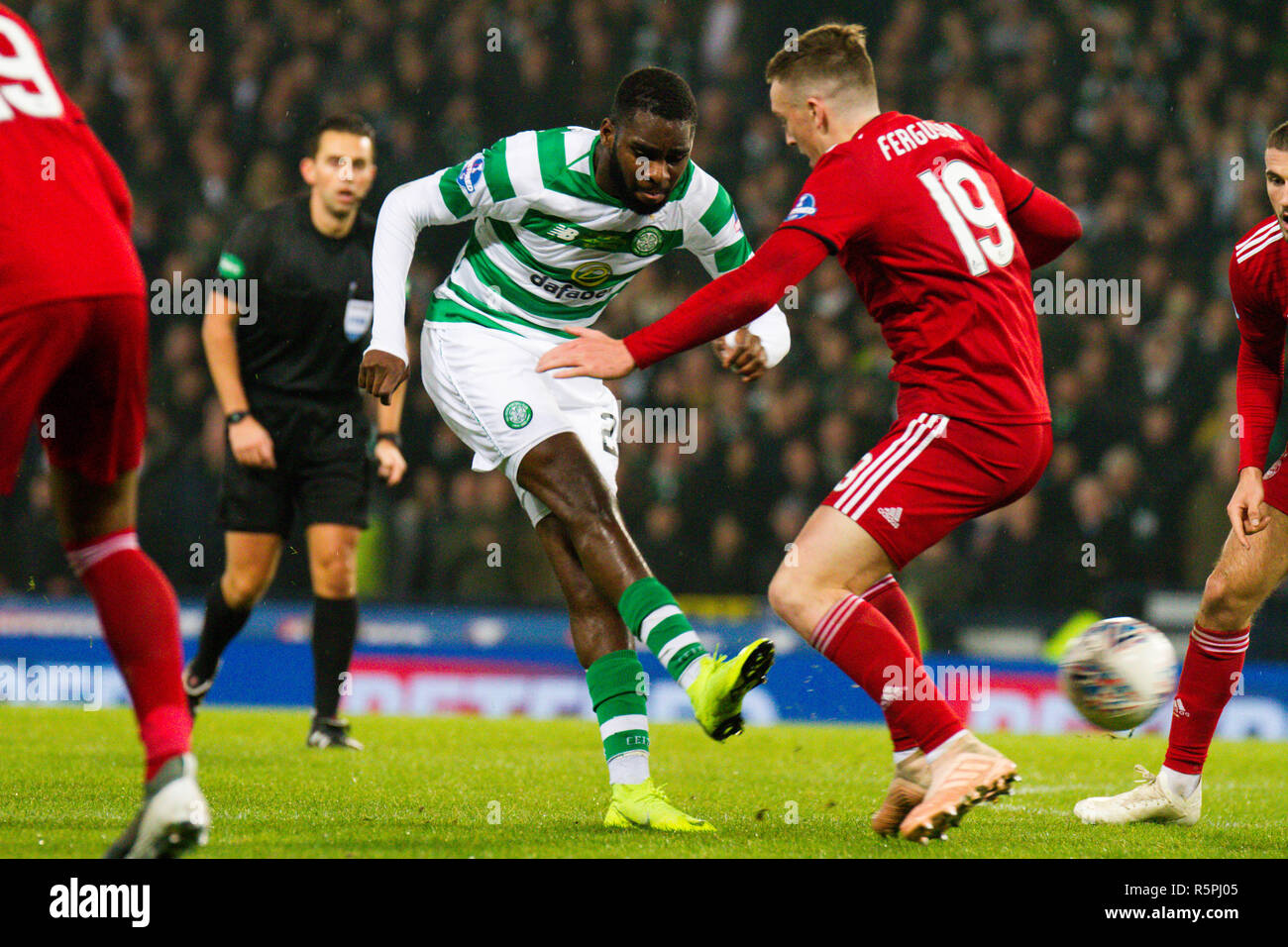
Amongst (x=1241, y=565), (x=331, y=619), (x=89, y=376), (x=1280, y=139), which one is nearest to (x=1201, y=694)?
(x=1241, y=565)

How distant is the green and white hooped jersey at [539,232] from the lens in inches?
171

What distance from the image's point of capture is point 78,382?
3107 mm

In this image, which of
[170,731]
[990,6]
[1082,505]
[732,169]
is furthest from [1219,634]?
[990,6]

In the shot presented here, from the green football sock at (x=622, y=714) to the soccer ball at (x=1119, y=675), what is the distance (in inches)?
54.4

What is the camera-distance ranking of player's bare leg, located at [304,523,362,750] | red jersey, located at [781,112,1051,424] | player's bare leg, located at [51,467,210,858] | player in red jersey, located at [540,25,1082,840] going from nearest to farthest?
player's bare leg, located at [51,467,210,858] → player in red jersey, located at [540,25,1082,840] → red jersey, located at [781,112,1051,424] → player's bare leg, located at [304,523,362,750]

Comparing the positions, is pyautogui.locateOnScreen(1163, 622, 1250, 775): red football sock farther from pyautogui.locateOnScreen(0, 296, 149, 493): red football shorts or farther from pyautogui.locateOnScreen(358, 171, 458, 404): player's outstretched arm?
pyautogui.locateOnScreen(0, 296, 149, 493): red football shorts

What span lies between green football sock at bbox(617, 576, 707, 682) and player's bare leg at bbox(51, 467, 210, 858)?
122cm

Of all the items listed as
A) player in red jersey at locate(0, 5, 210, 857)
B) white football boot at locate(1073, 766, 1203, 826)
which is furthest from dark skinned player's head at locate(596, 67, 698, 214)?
white football boot at locate(1073, 766, 1203, 826)

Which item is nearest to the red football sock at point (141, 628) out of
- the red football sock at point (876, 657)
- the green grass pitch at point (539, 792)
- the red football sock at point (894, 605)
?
the green grass pitch at point (539, 792)

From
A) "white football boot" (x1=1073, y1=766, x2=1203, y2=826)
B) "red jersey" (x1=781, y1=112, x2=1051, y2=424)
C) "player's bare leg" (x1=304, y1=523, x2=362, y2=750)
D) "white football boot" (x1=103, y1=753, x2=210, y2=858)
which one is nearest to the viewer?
"white football boot" (x1=103, y1=753, x2=210, y2=858)

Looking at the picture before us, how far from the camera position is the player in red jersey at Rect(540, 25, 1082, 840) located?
12.0ft

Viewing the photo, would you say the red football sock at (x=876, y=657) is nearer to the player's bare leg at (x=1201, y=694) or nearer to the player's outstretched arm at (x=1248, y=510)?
the player's bare leg at (x=1201, y=694)

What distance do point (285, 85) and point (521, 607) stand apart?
564 centimetres

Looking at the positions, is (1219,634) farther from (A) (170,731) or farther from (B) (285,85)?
(B) (285,85)
